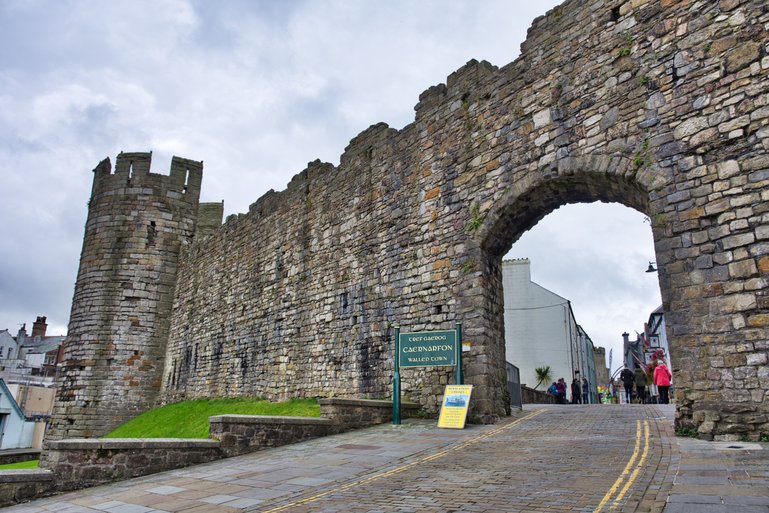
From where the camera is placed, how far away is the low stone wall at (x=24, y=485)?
6.61 meters

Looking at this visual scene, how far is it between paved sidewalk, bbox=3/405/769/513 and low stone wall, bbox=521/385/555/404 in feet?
31.0

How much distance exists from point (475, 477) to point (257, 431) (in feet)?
15.3

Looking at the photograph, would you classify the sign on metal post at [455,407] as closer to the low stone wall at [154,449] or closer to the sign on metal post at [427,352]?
the sign on metal post at [427,352]

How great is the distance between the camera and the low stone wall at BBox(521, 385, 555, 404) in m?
18.0

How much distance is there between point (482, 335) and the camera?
1023 centimetres

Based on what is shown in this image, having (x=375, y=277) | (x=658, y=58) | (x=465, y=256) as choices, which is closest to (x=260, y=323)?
(x=375, y=277)

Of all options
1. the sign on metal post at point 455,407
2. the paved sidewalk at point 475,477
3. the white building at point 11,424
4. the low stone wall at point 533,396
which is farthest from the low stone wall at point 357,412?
the white building at point 11,424

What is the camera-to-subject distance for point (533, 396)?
1930 centimetres

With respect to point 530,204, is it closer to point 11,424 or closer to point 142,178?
point 142,178

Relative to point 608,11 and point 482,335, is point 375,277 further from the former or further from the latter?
point 608,11

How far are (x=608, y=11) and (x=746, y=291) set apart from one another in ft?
17.5

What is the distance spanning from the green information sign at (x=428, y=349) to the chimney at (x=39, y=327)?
188 feet

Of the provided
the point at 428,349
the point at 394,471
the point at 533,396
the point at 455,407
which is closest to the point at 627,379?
the point at 533,396

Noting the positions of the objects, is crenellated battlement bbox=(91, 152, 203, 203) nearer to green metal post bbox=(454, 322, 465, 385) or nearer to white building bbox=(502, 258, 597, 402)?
white building bbox=(502, 258, 597, 402)
